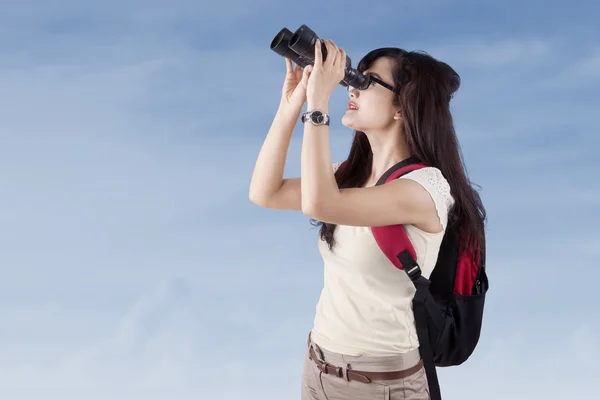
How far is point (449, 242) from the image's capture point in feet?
6.81

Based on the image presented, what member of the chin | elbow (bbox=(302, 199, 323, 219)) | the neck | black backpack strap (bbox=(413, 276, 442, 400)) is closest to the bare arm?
the chin

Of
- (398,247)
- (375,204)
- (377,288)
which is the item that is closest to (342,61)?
(375,204)

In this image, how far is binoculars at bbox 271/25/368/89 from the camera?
198cm

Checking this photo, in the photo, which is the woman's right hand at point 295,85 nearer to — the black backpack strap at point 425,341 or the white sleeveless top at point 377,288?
the white sleeveless top at point 377,288

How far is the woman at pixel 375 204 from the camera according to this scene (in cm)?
183

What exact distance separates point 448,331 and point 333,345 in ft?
1.12

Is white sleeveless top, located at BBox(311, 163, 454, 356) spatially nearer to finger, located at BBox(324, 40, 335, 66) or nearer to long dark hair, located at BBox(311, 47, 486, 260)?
long dark hair, located at BBox(311, 47, 486, 260)

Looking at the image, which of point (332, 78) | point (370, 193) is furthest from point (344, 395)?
point (332, 78)

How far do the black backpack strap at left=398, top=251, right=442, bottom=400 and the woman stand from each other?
0.07 feet

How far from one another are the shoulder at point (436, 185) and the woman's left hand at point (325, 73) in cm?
31

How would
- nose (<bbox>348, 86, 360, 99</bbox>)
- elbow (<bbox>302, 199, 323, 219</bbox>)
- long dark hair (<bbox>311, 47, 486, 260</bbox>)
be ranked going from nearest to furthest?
elbow (<bbox>302, 199, 323, 219</bbox>) < long dark hair (<bbox>311, 47, 486, 260</bbox>) < nose (<bbox>348, 86, 360, 99</bbox>)

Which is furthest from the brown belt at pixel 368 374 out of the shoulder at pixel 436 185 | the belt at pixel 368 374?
the shoulder at pixel 436 185

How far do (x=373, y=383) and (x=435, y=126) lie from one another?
743mm

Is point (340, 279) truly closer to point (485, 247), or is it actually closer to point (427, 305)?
point (427, 305)
